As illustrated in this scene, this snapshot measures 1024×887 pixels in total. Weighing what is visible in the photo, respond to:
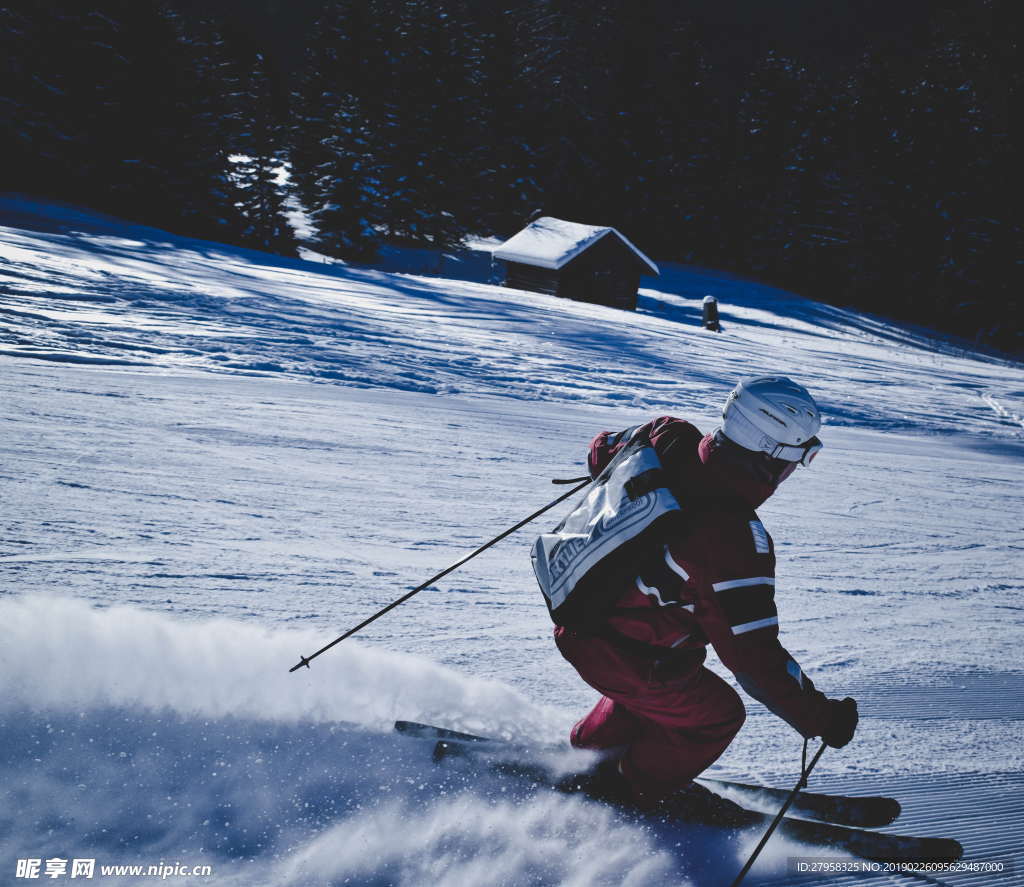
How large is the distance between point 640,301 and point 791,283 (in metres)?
14.1

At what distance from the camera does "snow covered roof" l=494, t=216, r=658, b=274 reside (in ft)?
81.5

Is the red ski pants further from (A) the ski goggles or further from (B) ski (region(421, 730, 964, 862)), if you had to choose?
(A) the ski goggles

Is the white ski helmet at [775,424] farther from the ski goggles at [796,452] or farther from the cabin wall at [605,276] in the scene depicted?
the cabin wall at [605,276]

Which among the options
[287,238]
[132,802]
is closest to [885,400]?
[132,802]

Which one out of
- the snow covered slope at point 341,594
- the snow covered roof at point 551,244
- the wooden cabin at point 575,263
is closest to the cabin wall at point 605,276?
the wooden cabin at point 575,263

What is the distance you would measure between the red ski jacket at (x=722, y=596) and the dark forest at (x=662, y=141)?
91.3 feet

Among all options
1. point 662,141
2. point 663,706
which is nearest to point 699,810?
point 663,706

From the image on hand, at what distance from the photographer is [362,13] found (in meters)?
35.5

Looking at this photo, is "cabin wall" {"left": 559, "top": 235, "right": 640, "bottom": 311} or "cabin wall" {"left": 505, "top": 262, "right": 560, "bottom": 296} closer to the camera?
"cabin wall" {"left": 505, "top": 262, "right": 560, "bottom": 296}

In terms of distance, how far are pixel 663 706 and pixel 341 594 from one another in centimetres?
190

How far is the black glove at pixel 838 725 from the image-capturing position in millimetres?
2031

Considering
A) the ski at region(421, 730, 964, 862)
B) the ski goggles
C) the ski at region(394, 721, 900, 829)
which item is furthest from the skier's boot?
the ski goggles

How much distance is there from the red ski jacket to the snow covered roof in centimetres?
2313

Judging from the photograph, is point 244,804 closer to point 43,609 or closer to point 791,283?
point 43,609
